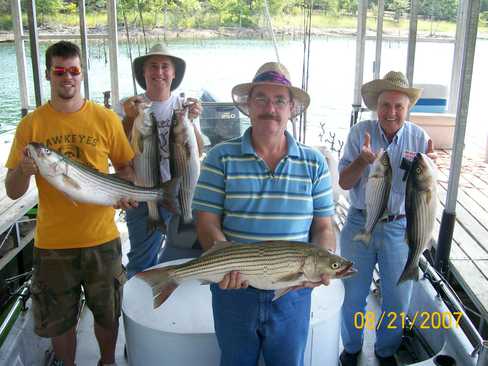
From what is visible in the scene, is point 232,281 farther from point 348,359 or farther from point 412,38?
point 412,38

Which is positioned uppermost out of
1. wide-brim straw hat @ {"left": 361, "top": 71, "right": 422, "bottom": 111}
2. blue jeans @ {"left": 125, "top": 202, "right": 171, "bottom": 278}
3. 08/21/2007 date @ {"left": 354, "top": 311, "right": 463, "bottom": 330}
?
wide-brim straw hat @ {"left": 361, "top": 71, "right": 422, "bottom": 111}

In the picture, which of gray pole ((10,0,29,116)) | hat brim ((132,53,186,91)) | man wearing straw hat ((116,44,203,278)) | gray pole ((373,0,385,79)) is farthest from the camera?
gray pole ((10,0,29,116))

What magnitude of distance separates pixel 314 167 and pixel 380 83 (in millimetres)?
1003

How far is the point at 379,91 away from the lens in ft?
9.55

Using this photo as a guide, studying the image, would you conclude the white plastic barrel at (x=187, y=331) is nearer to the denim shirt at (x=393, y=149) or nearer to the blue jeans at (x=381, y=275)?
the blue jeans at (x=381, y=275)

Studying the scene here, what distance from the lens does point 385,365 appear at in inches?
123

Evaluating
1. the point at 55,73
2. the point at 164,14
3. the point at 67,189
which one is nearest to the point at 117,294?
the point at 67,189

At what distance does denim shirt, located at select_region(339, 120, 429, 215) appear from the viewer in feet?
9.18

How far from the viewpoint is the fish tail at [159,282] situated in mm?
2057

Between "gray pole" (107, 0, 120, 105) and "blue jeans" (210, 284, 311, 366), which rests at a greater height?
"gray pole" (107, 0, 120, 105)

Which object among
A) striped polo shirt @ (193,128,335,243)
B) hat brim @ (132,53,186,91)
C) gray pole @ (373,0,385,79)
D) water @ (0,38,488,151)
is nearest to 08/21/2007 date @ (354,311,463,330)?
striped polo shirt @ (193,128,335,243)

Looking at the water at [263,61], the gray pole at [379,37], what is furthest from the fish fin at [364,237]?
the water at [263,61]

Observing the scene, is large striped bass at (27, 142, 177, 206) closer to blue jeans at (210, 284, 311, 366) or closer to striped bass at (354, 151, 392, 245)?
blue jeans at (210, 284, 311, 366)

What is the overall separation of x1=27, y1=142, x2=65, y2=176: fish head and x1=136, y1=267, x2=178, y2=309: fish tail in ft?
2.43
